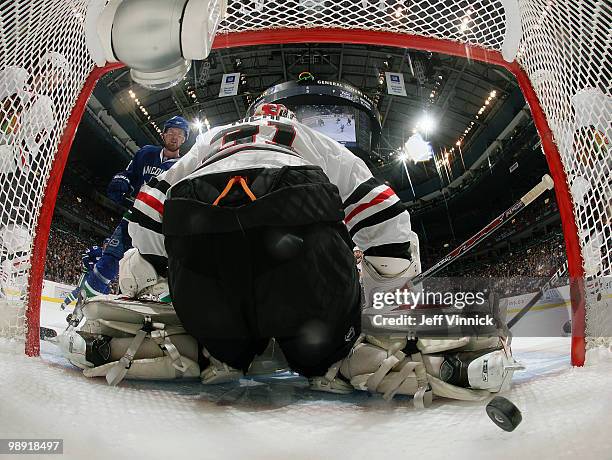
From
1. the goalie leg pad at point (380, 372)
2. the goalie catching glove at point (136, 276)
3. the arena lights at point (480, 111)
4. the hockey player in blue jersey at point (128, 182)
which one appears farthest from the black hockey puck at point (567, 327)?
the arena lights at point (480, 111)

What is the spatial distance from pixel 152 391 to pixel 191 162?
0.51m

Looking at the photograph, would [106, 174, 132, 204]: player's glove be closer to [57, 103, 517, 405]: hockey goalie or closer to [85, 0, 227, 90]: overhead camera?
[57, 103, 517, 405]: hockey goalie

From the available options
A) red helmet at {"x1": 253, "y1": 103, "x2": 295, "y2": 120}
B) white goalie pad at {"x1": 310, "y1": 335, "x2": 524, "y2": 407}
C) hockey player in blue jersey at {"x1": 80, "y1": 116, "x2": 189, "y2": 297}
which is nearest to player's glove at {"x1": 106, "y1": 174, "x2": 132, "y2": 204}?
hockey player in blue jersey at {"x1": 80, "y1": 116, "x2": 189, "y2": 297}

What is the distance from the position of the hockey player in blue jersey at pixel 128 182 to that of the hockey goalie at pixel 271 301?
1.34m

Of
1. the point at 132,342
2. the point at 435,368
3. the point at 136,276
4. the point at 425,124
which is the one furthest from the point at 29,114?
the point at 425,124

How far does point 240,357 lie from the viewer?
856 millimetres

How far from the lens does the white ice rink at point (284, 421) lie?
0.47 m

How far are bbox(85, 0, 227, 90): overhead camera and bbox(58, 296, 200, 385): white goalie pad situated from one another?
495 millimetres

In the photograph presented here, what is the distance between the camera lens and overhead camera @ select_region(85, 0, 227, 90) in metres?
0.66

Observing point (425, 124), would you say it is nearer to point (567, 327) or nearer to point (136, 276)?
point (567, 327)

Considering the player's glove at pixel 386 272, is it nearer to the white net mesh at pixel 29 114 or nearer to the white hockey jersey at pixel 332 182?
the white hockey jersey at pixel 332 182

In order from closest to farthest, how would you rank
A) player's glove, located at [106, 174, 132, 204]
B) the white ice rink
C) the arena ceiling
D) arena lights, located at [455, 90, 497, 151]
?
the white ice rink, player's glove, located at [106, 174, 132, 204], the arena ceiling, arena lights, located at [455, 90, 497, 151]

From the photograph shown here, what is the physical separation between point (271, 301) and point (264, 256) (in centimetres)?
8

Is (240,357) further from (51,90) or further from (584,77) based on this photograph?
(584,77)
